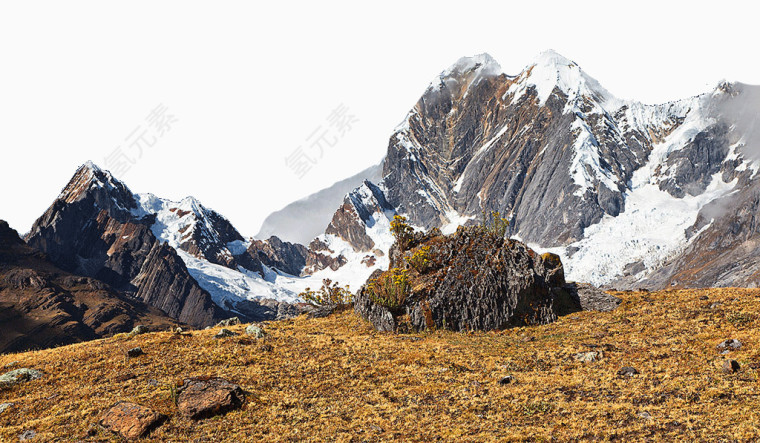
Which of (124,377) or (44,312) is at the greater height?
(44,312)

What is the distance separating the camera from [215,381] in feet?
59.4

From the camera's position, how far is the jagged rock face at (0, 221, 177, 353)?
151 m

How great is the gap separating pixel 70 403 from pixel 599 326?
28.5 meters

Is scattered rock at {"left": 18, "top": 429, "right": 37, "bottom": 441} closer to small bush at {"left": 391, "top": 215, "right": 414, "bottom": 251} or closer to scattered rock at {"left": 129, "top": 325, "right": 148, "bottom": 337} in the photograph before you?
scattered rock at {"left": 129, "top": 325, "right": 148, "bottom": 337}

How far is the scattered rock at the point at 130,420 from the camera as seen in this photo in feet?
48.6

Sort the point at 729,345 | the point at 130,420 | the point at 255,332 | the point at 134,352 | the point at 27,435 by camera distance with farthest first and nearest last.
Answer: the point at 255,332 → the point at 134,352 → the point at 729,345 → the point at 130,420 → the point at 27,435

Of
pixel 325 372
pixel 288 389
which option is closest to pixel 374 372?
pixel 325 372

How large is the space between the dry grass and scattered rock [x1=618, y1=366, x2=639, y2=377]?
0.29 meters

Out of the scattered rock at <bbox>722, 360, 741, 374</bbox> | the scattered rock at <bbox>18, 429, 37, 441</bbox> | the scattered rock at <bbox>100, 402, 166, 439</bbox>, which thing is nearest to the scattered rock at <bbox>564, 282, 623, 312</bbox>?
the scattered rock at <bbox>722, 360, 741, 374</bbox>

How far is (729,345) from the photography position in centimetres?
1825

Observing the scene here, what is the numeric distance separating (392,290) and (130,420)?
17963 millimetres

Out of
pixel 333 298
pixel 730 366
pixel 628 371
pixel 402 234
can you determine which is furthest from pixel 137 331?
pixel 730 366

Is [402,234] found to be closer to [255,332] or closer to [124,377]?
[255,332]

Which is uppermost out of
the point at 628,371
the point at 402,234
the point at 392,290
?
the point at 402,234
